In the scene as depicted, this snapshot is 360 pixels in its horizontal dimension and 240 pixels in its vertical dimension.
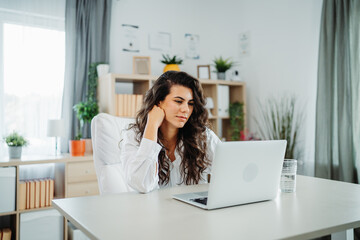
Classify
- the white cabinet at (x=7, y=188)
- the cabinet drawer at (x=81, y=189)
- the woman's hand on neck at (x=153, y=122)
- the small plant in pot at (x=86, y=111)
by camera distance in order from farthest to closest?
1. the small plant in pot at (x=86, y=111)
2. the cabinet drawer at (x=81, y=189)
3. the white cabinet at (x=7, y=188)
4. the woman's hand on neck at (x=153, y=122)

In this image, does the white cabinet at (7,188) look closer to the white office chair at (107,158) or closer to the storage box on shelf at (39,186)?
the storage box on shelf at (39,186)

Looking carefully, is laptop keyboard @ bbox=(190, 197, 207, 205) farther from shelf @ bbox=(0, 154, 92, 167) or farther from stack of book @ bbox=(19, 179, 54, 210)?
stack of book @ bbox=(19, 179, 54, 210)

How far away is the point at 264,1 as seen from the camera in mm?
3721

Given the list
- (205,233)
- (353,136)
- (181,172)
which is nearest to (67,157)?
(181,172)

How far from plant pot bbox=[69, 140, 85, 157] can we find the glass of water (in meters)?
1.96

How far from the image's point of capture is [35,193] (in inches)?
99.2

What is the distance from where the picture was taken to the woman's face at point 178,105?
158cm

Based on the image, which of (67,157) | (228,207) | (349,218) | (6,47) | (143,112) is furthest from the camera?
(6,47)

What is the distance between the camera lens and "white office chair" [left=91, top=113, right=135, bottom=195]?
1512 mm

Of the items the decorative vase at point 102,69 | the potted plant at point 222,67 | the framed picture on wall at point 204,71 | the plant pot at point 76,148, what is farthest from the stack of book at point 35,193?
the potted plant at point 222,67

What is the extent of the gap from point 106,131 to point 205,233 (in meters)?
0.92

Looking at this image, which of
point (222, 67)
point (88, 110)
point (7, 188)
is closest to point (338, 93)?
point (222, 67)

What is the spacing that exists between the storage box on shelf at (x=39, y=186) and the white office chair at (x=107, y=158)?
45.8 inches

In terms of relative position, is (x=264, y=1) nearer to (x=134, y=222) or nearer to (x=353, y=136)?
(x=353, y=136)
